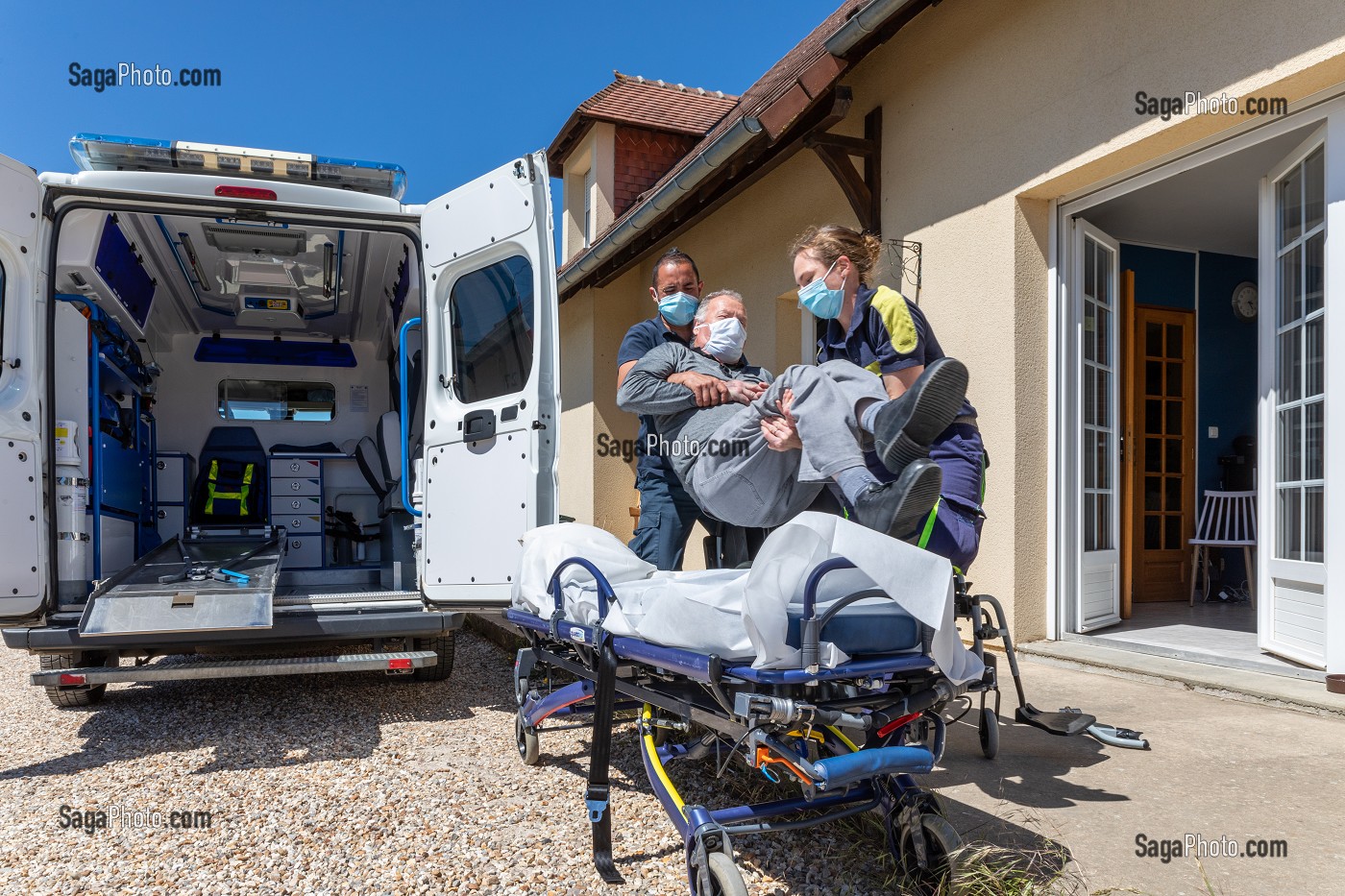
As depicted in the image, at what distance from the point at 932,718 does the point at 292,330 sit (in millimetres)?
7151

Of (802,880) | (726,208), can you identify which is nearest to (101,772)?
(802,880)

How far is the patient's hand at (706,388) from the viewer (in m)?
3.01

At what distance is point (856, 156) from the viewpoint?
19.1 ft

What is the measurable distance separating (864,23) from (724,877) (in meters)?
4.53

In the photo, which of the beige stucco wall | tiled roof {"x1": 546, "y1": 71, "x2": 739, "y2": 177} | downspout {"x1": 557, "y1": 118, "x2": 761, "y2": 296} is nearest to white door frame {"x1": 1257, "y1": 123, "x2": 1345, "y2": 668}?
the beige stucco wall

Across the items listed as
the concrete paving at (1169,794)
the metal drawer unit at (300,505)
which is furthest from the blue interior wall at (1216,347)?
the metal drawer unit at (300,505)

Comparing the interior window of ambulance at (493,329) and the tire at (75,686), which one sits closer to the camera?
the tire at (75,686)

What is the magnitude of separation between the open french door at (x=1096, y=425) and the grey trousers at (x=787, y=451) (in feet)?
9.62

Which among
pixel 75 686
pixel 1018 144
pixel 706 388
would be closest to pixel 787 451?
pixel 706 388

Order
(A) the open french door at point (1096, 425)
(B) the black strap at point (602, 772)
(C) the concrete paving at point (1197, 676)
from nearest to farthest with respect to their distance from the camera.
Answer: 1. (B) the black strap at point (602, 772)
2. (C) the concrete paving at point (1197, 676)
3. (A) the open french door at point (1096, 425)

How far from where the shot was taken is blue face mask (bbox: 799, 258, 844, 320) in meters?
2.83

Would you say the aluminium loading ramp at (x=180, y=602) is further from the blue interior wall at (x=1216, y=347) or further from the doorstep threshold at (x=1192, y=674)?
→ the blue interior wall at (x=1216, y=347)

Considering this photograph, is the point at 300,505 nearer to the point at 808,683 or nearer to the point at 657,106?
the point at 808,683

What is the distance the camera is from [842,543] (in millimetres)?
1747
